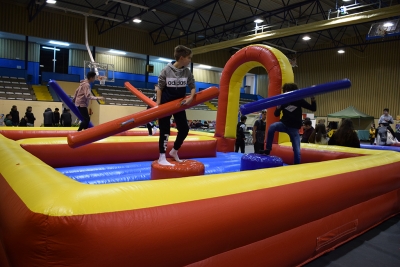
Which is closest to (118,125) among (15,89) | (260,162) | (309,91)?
(260,162)

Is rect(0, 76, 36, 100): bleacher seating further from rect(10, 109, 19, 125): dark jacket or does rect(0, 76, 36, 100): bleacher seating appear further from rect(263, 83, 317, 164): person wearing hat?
rect(263, 83, 317, 164): person wearing hat

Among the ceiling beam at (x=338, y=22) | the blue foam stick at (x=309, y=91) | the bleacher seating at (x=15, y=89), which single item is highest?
the ceiling beam at (x=338, y=22)

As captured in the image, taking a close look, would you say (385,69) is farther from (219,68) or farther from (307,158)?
(307,158)

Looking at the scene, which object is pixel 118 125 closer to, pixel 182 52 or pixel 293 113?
pixel 182 52

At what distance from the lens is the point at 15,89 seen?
13.3 m

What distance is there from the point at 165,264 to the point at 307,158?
311 centimetres

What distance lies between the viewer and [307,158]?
12.9 ft

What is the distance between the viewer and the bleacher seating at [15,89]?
1262 cm

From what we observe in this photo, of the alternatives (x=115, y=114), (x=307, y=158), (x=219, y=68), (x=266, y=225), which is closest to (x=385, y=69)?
(x=219, y=68)

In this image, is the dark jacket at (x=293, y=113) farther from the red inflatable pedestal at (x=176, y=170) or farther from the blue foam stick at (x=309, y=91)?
the red inflatable pedestal at (x=176, y=170)

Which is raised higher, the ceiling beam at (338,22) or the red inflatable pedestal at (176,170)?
the ceiling beam at (338,22)

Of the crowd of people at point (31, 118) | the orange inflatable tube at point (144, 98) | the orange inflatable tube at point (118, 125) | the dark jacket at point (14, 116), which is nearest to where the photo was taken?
the orange inflatable tube at point (118, 125)

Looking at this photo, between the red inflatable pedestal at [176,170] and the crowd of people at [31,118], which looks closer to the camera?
the red inflatable pedestal at [176,170]

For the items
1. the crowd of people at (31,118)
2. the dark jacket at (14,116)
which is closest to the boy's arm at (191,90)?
the crowd of people at (31,118)
